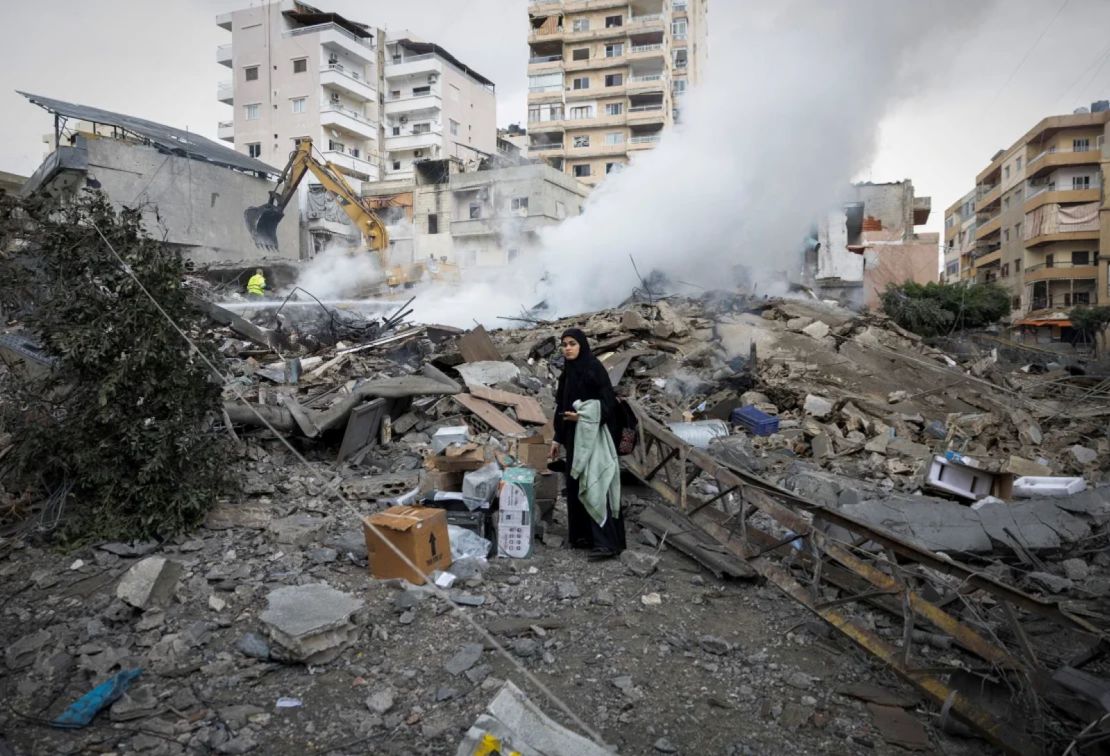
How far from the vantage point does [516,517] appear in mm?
4613

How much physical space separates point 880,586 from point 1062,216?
135 ft

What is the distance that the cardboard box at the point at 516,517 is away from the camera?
4.59 metres

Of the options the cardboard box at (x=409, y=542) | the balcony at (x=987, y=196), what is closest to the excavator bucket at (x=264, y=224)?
the cardboard box at (x=409, y=542)

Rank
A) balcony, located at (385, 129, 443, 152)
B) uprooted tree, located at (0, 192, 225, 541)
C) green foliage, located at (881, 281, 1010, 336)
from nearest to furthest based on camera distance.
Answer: uprooted tree, located at (0, 192, 225, 541), green foliage, located at (881, 281, 1010, 336), balcony, located at (385, 129, 443, 152)

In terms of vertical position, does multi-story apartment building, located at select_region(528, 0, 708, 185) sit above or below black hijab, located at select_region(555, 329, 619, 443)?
above

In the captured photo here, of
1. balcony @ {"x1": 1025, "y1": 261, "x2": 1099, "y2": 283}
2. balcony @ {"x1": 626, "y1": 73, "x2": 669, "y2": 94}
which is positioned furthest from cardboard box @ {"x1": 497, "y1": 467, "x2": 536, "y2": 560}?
balcony @ {"x1": 626, "y1": 73, "x2": 669, "y2": 94}

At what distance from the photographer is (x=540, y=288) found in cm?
1914

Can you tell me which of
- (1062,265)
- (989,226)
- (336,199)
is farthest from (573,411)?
(989,226)

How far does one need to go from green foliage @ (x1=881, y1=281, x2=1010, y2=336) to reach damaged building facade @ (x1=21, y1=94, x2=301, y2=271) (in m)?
21.7

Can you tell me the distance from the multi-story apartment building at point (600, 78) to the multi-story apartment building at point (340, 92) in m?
5.59

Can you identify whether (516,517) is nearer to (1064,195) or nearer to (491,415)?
(491,415)

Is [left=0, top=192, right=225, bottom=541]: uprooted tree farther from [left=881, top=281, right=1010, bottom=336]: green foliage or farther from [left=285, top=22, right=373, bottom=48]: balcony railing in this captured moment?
[left=285, top=22, right=373, bottom=48]: balcony railing

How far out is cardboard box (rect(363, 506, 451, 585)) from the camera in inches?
158

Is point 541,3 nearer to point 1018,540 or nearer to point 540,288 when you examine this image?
point 540,288
